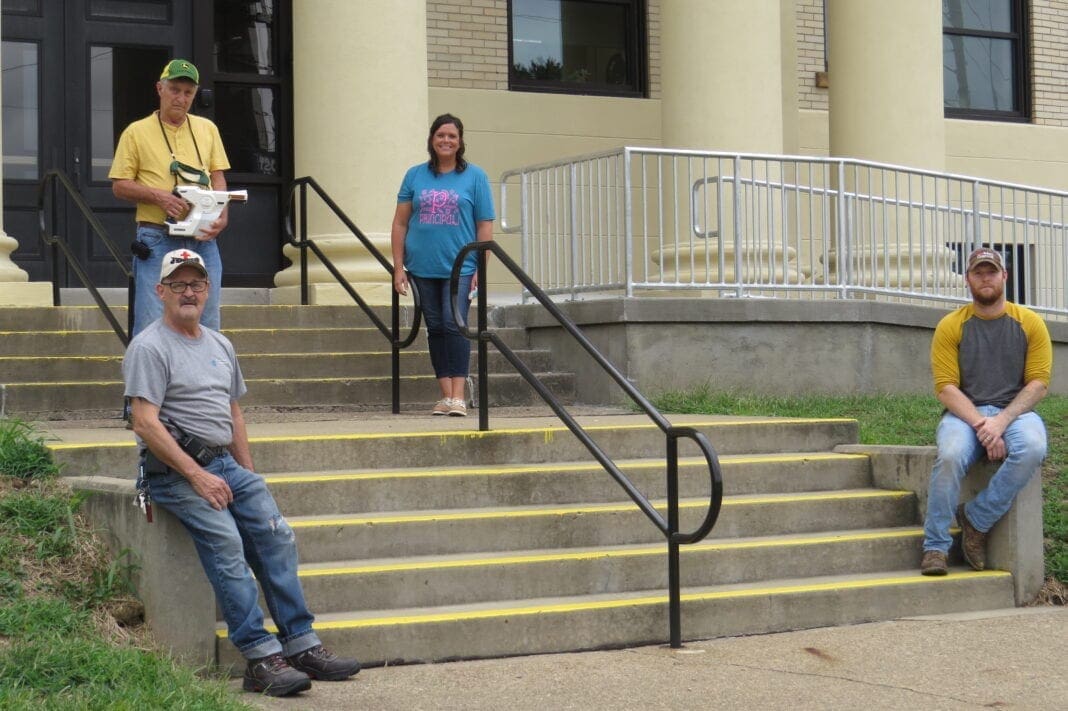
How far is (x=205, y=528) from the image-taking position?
19.8 ft

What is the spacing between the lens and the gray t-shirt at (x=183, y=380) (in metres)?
6.06

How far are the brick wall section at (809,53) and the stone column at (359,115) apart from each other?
19.1ft

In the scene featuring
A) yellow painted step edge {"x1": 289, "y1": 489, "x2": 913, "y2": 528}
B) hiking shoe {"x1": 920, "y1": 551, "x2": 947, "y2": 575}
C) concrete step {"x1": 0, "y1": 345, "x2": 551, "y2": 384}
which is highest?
concrete step {"x1": 0, "y1": 345, "x2": 551, "y2": 384}

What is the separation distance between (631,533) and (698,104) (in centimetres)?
598

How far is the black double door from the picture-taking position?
1272cm

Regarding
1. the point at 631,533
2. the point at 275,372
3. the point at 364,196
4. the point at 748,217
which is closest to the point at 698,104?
the point at 748,217

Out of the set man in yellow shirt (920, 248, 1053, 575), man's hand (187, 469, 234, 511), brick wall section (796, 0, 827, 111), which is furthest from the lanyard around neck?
brick wall section (796, 0, 827, 111)

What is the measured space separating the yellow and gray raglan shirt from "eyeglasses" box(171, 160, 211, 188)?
12.5ft

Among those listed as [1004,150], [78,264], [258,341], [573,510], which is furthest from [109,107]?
[1004,150]

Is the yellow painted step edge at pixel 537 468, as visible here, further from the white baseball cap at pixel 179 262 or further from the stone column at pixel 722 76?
the stone column at pixel 722 76

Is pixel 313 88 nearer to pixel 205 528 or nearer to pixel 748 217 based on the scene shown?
pixel 748 217

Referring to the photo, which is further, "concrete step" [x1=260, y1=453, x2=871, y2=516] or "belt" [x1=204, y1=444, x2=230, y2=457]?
"concrete step" [x1=260, y1=453, x2=871, y2=516]

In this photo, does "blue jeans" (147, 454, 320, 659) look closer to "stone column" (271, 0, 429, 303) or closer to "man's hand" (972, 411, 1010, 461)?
"man's hand" (972, 411, 1010, 461)

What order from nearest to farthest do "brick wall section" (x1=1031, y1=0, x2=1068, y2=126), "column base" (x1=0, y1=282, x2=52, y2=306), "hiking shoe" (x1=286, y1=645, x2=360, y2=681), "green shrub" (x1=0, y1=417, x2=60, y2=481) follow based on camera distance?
"hiking shoe" (x1=286, y1=645, x2=360, y2=681) → "green shrub" (x1=0, y1=417, x2=60, y2=481) → "column base" (x1=0, y1=282, x2=52, y2=306) → "brick wall section" (x1=1031, y1=0, x2=1068, y2=126)
